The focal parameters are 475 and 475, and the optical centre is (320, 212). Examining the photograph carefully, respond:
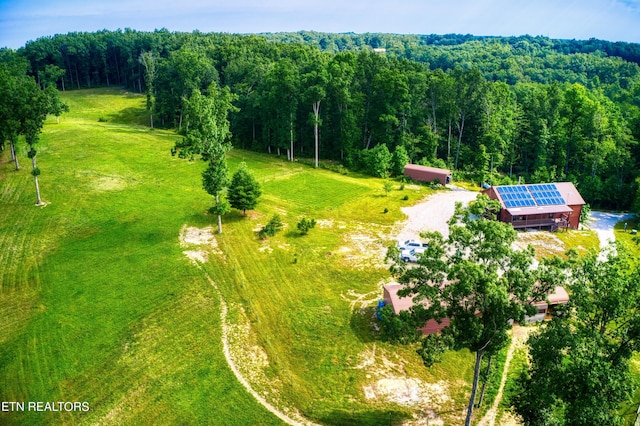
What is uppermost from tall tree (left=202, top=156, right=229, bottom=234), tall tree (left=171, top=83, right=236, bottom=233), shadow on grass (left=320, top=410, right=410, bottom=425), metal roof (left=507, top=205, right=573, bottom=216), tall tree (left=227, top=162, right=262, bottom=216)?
tall tree (left=171, top=83, right=236, bottom=233)

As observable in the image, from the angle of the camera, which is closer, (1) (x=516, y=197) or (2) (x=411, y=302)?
(2) (x=411, y=302)

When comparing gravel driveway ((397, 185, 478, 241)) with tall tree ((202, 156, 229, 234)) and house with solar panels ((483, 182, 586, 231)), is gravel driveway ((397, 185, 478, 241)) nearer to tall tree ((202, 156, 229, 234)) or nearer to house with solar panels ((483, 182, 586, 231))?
house with solar panels ((483, 182, 586, 231))

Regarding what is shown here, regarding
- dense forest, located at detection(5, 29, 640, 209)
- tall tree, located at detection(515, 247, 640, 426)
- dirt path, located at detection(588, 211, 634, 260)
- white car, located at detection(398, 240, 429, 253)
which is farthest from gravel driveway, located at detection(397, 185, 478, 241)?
tall tree, located at detection(515, 247, 640, 426)

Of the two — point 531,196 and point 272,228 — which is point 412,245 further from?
point 531,196

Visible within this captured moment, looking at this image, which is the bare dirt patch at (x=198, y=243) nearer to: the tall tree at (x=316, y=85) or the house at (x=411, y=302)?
the house at (x=411, y=302)

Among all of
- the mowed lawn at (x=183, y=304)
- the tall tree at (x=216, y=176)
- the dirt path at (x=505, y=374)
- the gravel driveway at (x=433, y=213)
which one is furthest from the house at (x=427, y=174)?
the dirt path at (x=505, y=374)

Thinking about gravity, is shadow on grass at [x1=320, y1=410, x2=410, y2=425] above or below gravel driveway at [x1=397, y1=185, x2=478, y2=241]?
below

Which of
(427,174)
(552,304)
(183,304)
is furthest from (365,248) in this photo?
(427,174)
